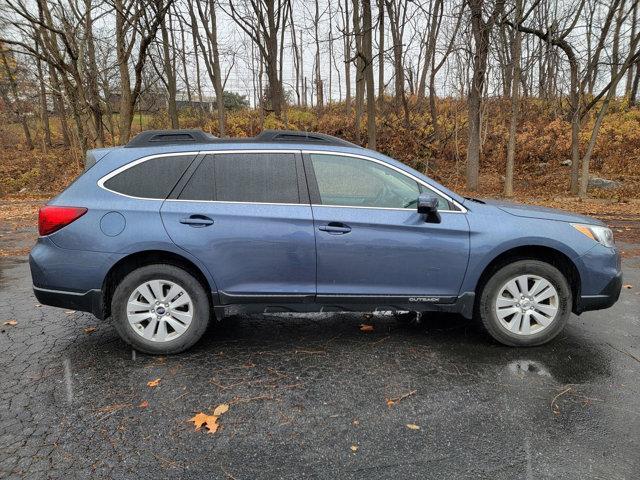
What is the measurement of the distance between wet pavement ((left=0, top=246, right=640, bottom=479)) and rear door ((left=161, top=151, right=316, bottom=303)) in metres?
0.60

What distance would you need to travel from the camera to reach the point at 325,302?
3758 millimetres

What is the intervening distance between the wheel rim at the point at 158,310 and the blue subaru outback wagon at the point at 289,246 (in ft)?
0.04

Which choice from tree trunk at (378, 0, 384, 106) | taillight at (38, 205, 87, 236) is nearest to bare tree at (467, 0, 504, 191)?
tree trunk at (378, 0, 384, 106)

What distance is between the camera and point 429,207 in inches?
143

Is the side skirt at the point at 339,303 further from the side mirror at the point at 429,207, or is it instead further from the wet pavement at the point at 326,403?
the side mirror at the point at 429,207

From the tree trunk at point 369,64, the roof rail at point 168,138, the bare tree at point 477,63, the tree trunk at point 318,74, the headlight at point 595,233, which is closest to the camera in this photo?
the headlight at point 595,233

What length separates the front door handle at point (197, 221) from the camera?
362 cm

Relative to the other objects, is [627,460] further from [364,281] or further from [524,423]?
[364,281]

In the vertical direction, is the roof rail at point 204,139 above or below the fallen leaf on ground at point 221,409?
above

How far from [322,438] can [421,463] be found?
580 mm

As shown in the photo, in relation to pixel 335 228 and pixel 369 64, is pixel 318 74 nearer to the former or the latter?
pixel 369 64

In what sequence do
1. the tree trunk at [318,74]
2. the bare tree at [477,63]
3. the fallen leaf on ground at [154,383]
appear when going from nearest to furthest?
the fallen leaf on ground at [154,383] → the bare tree at [477,63] → the tree trunk at [318,74]

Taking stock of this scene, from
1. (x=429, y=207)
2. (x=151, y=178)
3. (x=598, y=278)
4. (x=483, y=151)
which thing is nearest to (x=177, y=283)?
(x=151, y=178)

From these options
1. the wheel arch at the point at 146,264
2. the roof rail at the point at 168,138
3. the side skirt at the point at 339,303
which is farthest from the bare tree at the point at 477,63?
the wheel arch at the point at 146,264
